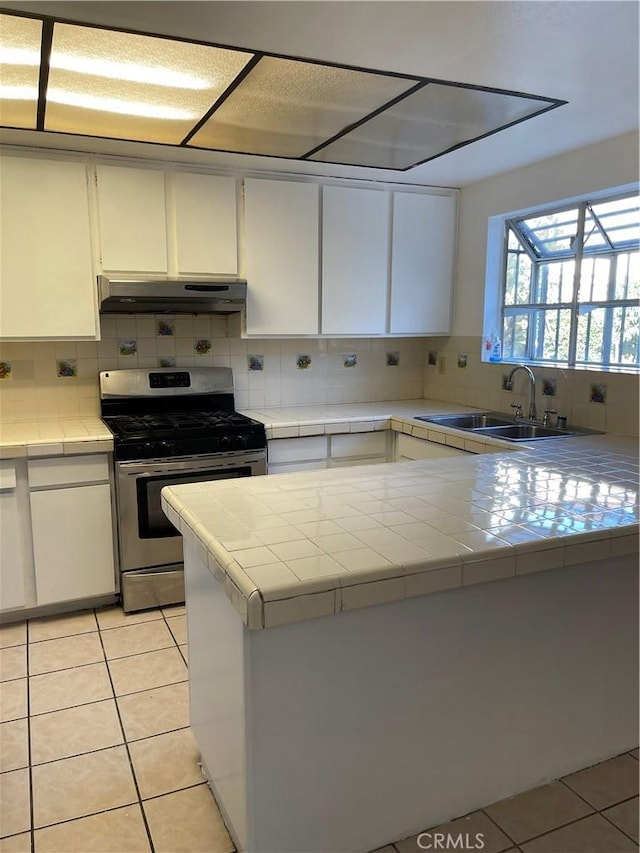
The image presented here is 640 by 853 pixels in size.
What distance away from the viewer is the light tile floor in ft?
5.40

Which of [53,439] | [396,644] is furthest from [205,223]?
[396,644]

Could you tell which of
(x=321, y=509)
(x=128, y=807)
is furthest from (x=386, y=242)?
(x=128, y=807)

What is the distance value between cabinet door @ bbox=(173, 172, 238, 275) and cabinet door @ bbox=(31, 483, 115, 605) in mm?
1249

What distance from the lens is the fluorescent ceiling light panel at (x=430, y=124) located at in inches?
80.3

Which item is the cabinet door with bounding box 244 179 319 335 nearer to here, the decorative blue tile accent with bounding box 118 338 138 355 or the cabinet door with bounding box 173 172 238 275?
the cabinet door with bounding box 173 172 238 275

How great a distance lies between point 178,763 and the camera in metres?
1.96

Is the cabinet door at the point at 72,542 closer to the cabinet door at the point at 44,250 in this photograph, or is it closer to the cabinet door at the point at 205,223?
the cabinet door at the point at 44,250

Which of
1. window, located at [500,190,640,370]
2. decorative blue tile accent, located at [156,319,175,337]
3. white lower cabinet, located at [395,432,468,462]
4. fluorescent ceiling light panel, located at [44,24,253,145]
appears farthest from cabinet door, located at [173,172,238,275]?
window, located at [500,190,640,370]

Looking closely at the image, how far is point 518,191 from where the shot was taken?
3.32 metres

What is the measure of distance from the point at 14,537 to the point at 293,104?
7.11 feet

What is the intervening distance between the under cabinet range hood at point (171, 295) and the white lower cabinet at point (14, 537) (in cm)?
89

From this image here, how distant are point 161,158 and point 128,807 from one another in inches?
108

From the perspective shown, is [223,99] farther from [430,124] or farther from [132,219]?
[132,219]

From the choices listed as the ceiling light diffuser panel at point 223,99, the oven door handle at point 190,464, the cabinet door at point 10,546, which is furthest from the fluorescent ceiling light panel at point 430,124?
the cabinet door at point 10,546
